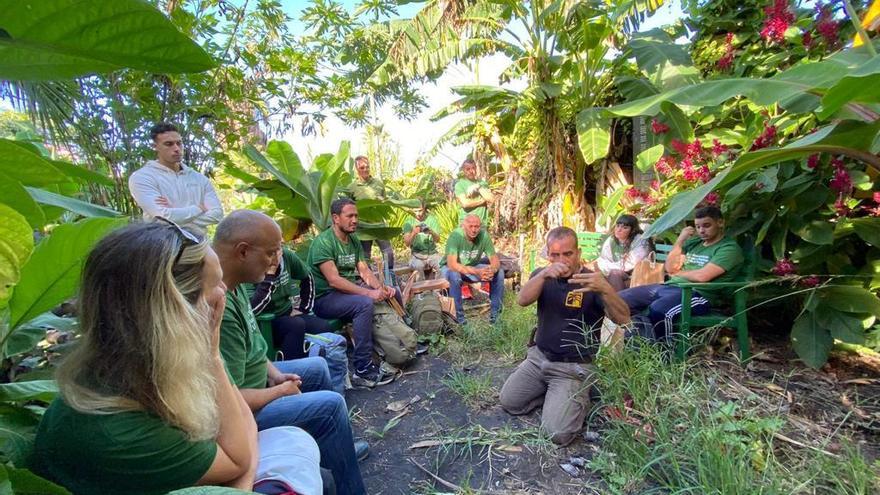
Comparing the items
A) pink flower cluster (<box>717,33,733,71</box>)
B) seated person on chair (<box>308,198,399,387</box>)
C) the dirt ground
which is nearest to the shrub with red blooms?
pink flower cluster (<box>717,33,733,71</box>)

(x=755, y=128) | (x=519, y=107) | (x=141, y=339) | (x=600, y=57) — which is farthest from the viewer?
(x=519, y=107)

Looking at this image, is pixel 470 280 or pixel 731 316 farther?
pixel 470 280

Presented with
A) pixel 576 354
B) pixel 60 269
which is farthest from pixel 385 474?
pixel 60 269

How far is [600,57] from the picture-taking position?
6.58m

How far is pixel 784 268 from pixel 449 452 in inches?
105

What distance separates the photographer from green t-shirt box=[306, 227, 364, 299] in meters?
3.81

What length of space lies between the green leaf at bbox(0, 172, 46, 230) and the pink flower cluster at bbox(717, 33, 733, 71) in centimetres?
530

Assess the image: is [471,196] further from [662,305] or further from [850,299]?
[850,299]

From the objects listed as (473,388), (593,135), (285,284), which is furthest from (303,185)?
(593,135)

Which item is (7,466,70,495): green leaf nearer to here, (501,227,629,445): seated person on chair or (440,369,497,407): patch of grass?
(501,227,629,445): seated person on chair

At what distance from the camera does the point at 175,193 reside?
131 inches

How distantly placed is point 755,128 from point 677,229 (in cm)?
115

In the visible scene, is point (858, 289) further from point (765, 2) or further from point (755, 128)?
point (765, 2)

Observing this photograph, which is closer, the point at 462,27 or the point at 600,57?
the point at 600,57
